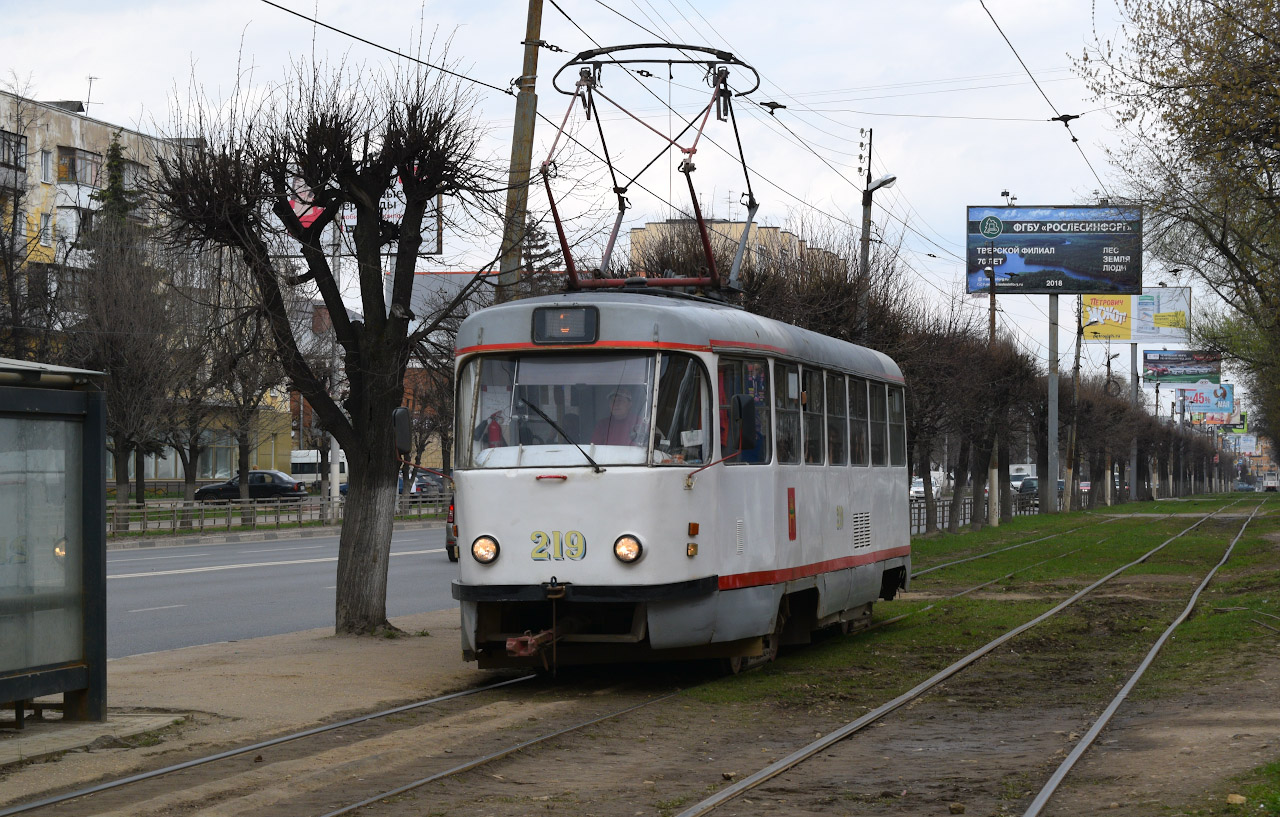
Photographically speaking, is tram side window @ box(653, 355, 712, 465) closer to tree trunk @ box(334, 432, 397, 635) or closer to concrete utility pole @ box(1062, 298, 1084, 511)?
tree trunk @ box(334, 432, 397, 635)

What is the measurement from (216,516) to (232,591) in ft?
69.9

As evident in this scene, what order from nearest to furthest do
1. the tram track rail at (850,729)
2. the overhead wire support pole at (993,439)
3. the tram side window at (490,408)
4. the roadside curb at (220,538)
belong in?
1. the tram track rail at (850,729)
2. the tram side window at (490,408)
3. the roadside curb at (220,538)
4. the overhead wire support pole at (993,439)

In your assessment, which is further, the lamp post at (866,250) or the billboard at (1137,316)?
the billboard at (1137,316)

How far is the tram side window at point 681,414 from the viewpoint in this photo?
36.9 ft

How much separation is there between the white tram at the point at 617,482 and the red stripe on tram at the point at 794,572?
25 millimetres

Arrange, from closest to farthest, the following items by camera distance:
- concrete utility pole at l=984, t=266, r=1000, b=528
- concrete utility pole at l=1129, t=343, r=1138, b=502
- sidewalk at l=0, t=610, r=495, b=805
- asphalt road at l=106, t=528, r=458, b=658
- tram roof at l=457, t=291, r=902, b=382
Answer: sidewalk at l=0, t=610, r=495, b=805 → tram roof at l=457, t=291, r=902, b=382 → asphalt road at l=106, t=528, r=458, b=658 → concrete utility pole at l=984, t=266, r=1000, b=528 → concrete utility pole at l=1129, t=343, r=1138, b=502

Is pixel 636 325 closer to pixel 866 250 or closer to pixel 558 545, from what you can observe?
pixel 558 545

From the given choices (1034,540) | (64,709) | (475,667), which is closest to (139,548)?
(1034,540)

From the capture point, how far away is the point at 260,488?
6097 cm

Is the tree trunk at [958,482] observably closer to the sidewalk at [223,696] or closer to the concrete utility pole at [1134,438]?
the sidewalk at [223,696]

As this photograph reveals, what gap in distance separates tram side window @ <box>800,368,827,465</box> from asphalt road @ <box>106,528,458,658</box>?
7.17 metres

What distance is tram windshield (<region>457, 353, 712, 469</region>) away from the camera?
11.2 meters

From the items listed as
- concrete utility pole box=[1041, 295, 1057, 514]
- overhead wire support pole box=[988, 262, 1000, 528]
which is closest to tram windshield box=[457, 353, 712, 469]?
overhead wire support pole box=[988, 262, 1000, 528]

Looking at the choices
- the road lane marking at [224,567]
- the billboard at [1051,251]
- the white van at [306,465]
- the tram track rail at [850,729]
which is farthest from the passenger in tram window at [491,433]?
the white van at [306,465]
